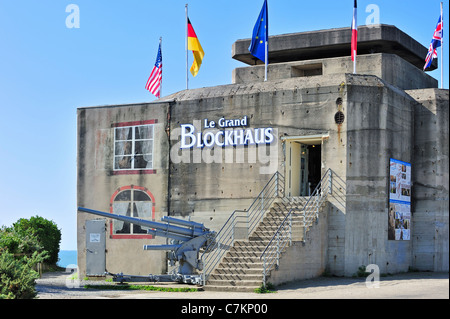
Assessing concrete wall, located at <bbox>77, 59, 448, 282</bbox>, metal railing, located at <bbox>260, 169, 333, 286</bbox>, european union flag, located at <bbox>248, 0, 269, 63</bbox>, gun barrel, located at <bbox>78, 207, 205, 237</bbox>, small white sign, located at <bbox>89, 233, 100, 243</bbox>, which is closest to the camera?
metal railing, located at <bbox>260, 169, 333, 286</bbox>

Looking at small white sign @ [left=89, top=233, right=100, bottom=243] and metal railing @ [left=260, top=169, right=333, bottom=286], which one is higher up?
metal railing @ [left=260, top=169, right=333, bottom=286]

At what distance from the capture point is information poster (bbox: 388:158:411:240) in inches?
1081

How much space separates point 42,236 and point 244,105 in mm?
17620

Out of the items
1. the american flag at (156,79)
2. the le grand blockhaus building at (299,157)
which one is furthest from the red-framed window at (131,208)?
the american flag at (156,79)

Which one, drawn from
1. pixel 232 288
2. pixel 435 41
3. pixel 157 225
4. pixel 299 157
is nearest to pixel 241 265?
pixel 232 288

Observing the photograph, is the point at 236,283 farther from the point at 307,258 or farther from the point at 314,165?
the point at 314,165

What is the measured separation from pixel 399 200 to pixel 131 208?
10.9m

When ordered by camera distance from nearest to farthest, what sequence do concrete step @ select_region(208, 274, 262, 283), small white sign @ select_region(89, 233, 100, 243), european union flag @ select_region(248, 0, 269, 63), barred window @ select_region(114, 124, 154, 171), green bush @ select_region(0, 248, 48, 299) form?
green bush @ select_region(0, 248, 48, 299)
concrete step @ select_region(208, 274, 262, 283)
european union flag @ select_region(248, 0, 269, 63)
barred window @ select_region(114, 124, 154, 171)
small white sign @ select_region(89, 233, 100, 243)

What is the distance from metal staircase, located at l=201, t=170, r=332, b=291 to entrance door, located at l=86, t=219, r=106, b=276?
5809mm

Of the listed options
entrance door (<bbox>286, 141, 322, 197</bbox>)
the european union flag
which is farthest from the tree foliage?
the european union flag

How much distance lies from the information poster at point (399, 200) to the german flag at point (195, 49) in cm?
954

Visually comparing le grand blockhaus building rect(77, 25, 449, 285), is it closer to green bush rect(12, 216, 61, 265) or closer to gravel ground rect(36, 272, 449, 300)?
gravel ground rect(36, 272, 449, 300)

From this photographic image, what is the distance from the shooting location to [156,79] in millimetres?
33812

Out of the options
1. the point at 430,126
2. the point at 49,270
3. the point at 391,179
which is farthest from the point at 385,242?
the point at 49,270
